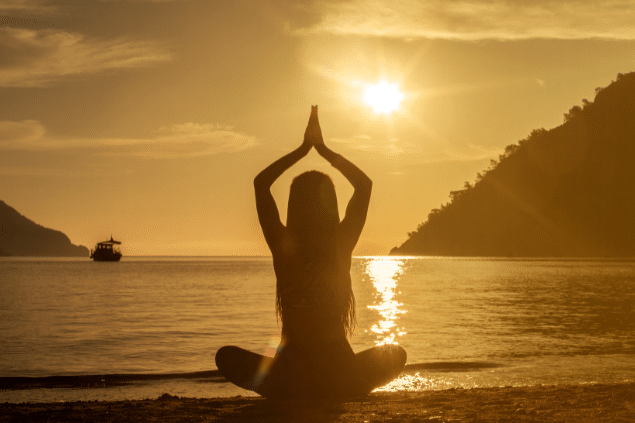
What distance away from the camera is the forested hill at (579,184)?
168 meters

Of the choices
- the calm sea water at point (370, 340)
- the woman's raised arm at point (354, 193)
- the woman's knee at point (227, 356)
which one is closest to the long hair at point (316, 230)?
the woman's raised arm at point (354, 193)

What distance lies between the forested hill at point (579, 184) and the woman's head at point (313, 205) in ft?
582

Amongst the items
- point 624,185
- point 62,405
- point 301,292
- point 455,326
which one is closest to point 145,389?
point 62,405

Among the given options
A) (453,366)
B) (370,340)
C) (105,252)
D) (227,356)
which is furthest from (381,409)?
(105,252)

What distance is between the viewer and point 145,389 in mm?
13273

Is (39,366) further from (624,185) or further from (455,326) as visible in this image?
(624,185)

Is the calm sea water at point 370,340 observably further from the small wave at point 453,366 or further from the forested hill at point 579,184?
the forested hill at point 579,184

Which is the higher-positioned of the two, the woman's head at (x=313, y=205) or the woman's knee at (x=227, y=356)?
the woman's head at (x=313, y=205)

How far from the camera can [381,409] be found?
651 centimetres

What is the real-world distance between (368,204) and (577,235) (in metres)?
189

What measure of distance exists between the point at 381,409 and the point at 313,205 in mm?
2565

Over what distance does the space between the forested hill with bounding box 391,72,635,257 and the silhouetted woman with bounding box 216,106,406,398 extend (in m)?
177

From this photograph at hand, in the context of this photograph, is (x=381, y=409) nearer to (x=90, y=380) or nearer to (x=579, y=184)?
(x=90, y=380)

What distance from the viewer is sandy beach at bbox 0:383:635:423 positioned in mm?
6039
